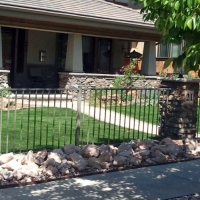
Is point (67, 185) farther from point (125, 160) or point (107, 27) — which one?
point (107, 27)

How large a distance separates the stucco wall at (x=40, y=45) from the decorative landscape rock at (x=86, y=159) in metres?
11.8

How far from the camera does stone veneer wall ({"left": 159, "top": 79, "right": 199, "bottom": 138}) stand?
10.3 metres

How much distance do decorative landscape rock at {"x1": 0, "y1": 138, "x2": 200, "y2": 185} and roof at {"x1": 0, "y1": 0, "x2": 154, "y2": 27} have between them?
8.47m

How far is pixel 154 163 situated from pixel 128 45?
16.9 m

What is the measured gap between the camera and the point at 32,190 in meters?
6.58

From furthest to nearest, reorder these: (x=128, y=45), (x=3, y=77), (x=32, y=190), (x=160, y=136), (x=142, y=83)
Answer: (x=128, y=45) → (x=142, y=83) → (x=3, y=77) → (x=160, y=136) → (x=32, y=190)

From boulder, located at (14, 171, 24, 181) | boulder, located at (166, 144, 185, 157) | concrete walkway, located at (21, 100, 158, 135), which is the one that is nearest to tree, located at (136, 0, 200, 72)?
boulder, located at (14, 171, 24, 181)

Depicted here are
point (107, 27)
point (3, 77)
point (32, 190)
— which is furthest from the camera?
point (107, 27)

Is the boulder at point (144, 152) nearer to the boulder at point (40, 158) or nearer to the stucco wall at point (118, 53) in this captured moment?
the boulder at point (40, 158)

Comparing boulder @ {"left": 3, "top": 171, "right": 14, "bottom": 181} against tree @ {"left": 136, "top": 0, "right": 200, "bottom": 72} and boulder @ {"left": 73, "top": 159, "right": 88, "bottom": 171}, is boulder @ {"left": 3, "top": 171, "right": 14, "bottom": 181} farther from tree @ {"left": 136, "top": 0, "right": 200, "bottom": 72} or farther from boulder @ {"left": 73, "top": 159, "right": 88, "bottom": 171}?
tree @ {"left": 136, "top": 0, "right": 200, "bottom": 72}

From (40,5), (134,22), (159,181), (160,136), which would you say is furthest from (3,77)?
(159,181)

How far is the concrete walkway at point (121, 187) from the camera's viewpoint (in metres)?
6.42

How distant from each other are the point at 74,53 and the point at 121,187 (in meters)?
12.6

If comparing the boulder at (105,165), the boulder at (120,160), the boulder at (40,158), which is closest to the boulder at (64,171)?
the boulder at (40,158)
